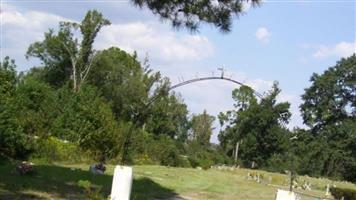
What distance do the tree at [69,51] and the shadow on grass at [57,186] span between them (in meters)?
47.5

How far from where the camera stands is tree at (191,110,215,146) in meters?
90.3

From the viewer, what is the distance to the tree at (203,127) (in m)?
90.3

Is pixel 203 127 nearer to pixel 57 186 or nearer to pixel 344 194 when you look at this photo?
pixel 344 194

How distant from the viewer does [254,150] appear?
81.8 m

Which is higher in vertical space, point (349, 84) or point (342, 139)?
point (349, 84)

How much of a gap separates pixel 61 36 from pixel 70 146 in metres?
42.2

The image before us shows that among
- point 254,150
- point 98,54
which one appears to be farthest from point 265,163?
point 98,54

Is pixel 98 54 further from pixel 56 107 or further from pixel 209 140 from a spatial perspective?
pixel 56 107

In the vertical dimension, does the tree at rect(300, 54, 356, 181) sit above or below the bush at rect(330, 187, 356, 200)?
above

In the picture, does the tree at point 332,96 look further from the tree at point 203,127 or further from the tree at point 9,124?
the tree at point 9,124

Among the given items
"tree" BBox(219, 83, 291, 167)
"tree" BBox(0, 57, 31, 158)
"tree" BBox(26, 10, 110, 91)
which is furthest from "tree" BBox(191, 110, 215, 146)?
"tree" BBox(0, 57, 31, 158)

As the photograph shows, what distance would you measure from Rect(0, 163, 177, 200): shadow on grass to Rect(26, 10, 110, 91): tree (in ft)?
156

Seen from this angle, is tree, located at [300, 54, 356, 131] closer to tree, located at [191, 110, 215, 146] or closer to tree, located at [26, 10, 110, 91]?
tree, located at [191, 110, 215, 146]

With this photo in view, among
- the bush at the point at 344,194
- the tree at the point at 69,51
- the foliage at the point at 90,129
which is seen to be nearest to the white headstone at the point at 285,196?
the foliage at the point at 90,129
